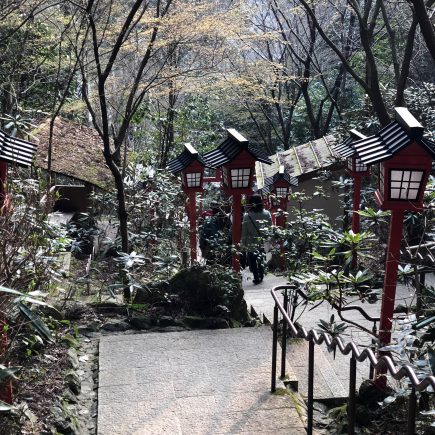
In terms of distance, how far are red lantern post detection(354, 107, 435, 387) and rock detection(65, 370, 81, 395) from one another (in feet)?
7.95

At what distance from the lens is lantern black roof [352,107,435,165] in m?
4.35

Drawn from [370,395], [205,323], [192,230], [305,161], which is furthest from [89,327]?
[305,161]

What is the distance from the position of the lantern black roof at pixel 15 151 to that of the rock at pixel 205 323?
8.27 ft

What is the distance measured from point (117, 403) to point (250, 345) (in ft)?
5.25

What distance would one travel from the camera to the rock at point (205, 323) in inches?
239

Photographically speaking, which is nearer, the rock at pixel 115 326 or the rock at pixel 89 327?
the rock at pixel 89 327

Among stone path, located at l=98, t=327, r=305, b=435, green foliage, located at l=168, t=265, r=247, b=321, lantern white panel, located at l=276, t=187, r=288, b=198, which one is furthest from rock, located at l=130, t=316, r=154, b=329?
lantern white panel, located at l=276, t=187, r=288, b=198

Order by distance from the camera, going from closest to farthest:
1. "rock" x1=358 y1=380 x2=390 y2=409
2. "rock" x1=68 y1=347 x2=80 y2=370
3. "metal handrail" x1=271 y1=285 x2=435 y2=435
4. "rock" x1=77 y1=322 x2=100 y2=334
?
"metal handrail" x1=271 y1=285 x2=435 y2=435 < "rock" x1=358 y1=380 x2=390 y2=409 < "rock" x1=68 y1=347 x2=80 y2=370 < "rock" x1=77 y1=322 x2=100 y2=334

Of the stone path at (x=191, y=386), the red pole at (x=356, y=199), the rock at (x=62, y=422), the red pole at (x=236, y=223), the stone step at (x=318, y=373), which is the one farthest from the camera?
the red pole at (x=356, y=199)

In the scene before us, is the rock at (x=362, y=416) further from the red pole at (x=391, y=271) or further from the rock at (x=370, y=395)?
the red pole at (x=391, y=271)

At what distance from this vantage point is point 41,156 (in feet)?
43.0

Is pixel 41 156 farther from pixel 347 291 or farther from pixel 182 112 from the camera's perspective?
pixel 347 291

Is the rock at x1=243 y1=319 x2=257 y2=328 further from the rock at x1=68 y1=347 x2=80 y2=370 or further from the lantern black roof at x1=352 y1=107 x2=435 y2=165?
the lantern black roof at x1=352 y1=107 x2=435 y2=165

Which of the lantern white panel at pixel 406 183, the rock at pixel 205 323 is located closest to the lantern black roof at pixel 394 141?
the lantern white panel at pixel 406 183
